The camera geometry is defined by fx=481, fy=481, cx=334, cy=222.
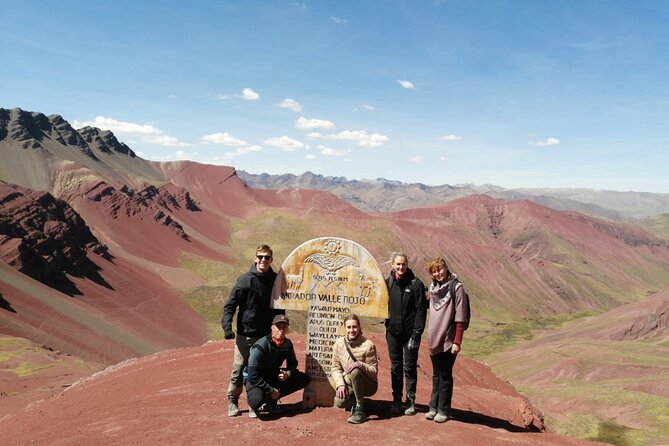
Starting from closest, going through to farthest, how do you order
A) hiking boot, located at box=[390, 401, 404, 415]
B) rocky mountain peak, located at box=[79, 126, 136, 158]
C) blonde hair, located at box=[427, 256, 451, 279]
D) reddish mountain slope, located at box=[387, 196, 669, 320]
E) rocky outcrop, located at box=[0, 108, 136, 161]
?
blonde hair, located at box=[427, 256, 451, 279], hiking boot, located at box=[390, 401, 404, 415], rocky outcrop, located at box=[0, 108, 136, 161], reddish mountain slope, located at box=[387, 196, 669, 320], rocky mountain peak, located at box=[79, 126, 136, 158]

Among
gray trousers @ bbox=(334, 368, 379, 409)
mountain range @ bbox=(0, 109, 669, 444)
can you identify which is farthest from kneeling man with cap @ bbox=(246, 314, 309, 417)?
mountain range @ bbox=(0, 109, 669, 444)

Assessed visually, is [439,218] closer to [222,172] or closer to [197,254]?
[222,172]

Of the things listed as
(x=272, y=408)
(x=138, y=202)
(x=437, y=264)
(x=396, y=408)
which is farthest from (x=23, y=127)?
(x=437, y=264)

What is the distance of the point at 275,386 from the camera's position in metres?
8.05

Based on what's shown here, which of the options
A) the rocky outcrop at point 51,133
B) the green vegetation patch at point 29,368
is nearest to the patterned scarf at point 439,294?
the green vegetation patch at point 29,368

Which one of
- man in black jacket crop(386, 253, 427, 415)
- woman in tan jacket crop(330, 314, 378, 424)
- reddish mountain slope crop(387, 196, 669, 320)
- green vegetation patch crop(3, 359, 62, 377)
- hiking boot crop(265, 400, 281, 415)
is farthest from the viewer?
reddish mountain slope crop(387, 196, 669, 320)

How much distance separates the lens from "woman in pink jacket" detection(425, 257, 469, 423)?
24.5ft

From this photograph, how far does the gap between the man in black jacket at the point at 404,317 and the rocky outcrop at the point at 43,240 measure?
49681 mm

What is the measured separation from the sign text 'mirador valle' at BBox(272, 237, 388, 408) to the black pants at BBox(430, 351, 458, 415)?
128 centimetres

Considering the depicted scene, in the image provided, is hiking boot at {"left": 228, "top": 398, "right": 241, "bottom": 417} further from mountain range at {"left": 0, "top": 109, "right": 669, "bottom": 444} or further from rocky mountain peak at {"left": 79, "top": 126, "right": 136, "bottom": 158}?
rocky mountain peak at {"left": 79, "top": 126, "right": 136, "bottom": 158}

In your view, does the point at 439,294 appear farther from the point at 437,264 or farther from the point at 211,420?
the point at 211,420

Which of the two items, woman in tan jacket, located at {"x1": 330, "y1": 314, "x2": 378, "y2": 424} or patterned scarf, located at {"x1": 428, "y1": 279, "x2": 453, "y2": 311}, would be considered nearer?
patterned scarf, located at {"x1": 428, "y1": 279, "x2": 453, "y2": 311}

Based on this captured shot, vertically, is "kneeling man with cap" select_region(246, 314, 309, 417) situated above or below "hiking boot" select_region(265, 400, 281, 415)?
above

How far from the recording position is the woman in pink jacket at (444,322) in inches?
293
